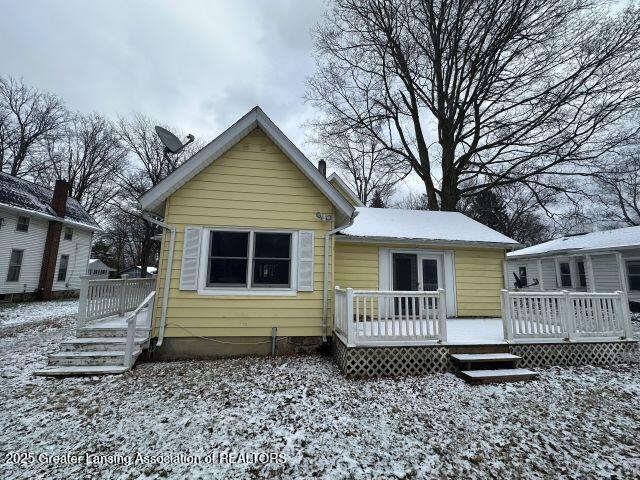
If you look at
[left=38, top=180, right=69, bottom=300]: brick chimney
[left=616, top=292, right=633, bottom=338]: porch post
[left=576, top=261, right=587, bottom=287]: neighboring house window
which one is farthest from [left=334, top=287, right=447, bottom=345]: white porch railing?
[left=38, top=180, right=69, bottom=300]: brick chimney

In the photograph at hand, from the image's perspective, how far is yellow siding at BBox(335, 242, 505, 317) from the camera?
27.4ft

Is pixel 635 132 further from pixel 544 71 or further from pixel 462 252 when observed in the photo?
pixel 462 252

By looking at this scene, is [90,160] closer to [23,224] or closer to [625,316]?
[23,224]

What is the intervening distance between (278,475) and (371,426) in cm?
136

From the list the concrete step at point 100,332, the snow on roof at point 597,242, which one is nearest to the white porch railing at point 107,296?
the concrete step at point 100,332

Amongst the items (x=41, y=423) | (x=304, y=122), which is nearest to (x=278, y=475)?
(x=41, y=423)

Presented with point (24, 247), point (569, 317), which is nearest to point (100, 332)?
point (569, 317)

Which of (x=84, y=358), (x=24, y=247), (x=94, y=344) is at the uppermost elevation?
(x=24, y=247)

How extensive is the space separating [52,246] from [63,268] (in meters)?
2.08

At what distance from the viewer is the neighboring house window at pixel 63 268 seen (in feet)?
55.6

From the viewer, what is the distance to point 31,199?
50.3 feet

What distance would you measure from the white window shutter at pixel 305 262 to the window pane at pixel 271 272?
316mm

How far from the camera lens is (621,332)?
605 cm

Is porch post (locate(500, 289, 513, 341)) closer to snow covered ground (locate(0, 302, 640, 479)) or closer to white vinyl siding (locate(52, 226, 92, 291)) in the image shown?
snow covered ground (locate(0, 302, 640, 479))
